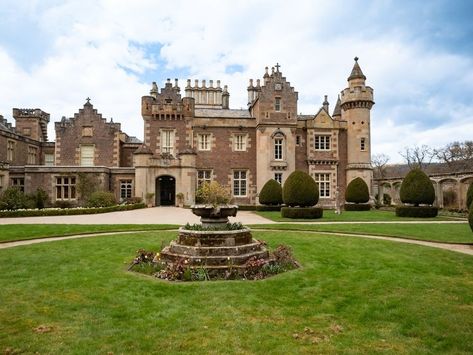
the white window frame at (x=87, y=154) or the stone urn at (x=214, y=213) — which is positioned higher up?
the white window frame at (x=87, y=154)

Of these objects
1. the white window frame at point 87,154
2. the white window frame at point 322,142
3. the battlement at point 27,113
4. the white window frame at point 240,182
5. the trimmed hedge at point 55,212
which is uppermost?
the battlement at point 27,113

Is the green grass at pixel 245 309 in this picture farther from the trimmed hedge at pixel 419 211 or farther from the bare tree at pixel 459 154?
the bare tree at pixel 459 154

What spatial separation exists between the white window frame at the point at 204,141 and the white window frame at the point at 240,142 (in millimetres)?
2620

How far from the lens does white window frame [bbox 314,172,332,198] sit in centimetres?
3719

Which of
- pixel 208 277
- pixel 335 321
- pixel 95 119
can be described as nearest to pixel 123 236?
pixel 208 277

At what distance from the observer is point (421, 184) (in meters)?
26.0

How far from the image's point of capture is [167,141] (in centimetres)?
3609

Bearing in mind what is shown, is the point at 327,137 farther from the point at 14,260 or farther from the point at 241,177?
the point at 14,260

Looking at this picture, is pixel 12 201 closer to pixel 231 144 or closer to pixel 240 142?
pixel 231 144

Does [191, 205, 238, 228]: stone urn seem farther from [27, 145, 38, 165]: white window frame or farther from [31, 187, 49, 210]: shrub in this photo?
[27, 145, 38, 165]: white window frame

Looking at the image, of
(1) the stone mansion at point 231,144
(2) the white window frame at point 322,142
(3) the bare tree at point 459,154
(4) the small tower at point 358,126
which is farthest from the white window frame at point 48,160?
(3) the bare tree at point 459,154

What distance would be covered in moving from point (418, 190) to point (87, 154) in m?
30.5

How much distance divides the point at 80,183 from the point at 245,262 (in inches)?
1066

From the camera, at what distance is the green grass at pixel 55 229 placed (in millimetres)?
15648
